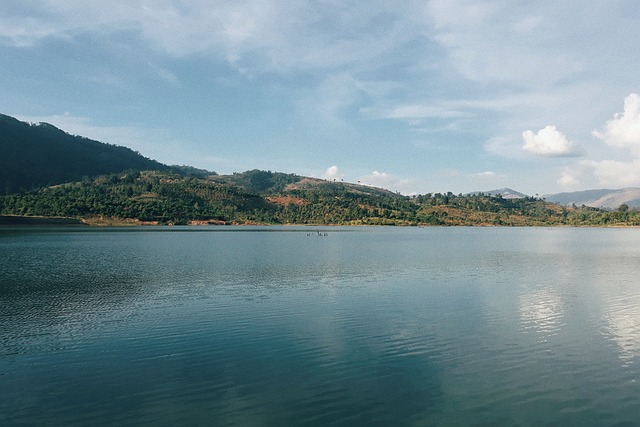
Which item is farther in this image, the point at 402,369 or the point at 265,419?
the point at 402,369

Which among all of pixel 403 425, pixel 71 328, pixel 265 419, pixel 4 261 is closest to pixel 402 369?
pixel 403 425

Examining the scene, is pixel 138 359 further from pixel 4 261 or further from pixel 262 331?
A: pixel 4 261

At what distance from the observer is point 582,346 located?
37.0m

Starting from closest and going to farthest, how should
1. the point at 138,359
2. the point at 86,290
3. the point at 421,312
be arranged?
1. the point at 138,359
2. the point at 421,312
3. the point at 86,290

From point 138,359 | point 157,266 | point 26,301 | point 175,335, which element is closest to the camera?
point 138,359

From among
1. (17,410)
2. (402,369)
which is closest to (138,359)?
(17,410)

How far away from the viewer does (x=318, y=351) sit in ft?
115

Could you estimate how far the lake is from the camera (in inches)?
964

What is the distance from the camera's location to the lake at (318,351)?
24494 millimetres

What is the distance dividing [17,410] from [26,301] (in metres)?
35.6

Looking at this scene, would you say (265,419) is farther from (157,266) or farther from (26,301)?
(157,266)

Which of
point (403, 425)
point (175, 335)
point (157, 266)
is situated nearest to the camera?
point (403, 425)

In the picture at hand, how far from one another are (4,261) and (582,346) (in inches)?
4251

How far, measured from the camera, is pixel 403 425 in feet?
74.5
